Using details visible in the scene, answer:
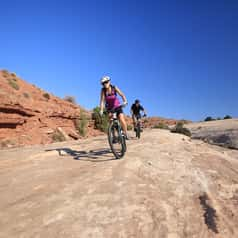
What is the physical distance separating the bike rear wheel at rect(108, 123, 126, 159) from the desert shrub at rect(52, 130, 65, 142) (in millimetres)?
16494

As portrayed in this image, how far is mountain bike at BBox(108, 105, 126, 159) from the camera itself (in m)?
6.96

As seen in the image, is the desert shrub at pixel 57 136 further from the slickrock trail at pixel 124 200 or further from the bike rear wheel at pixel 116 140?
the slickrock trail at pixel 124 200

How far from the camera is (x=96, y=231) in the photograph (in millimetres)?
3182

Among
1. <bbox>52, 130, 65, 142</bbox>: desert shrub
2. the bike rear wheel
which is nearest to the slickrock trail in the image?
the bike rear wheel

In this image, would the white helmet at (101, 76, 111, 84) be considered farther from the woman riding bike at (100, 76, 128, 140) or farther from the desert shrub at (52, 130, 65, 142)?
the desert shrub at (52, 130, 65, 142)

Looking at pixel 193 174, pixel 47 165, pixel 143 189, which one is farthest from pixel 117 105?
pixel 143 189

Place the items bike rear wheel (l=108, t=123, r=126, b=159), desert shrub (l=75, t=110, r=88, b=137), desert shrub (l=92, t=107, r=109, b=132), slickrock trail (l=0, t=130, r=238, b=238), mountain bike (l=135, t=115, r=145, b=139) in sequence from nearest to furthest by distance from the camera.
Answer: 1. slickrock trail (l=0, t=130, r=238, b=238)
2. bike rear wheel (l=108, t=123, r=126, b=159)
3. mountain bike (l=135, t=115, r=145, b=139)
4. desert shrub (l=75, t=110, r=88, b=137)
5. desert shrub (l=92, t=107, r=109, b=132)

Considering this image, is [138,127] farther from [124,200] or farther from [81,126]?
[81,126]

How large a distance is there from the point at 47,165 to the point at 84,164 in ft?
3.10

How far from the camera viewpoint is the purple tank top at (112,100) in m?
7.15

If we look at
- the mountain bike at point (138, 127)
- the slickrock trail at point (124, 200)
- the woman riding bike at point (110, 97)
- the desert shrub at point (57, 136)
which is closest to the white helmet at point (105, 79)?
the woman riding bike at point (110, 97)

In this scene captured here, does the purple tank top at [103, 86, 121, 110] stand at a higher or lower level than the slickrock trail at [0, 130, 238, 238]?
higher

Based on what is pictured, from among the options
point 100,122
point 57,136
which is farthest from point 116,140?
point 100,122

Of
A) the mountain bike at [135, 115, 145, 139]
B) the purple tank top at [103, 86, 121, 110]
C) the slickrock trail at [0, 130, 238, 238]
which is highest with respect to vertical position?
the purple tank top at [103, 86, 121, 110]
